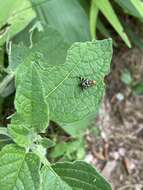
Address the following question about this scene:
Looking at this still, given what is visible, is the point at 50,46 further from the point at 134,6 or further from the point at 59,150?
the point at 59,150

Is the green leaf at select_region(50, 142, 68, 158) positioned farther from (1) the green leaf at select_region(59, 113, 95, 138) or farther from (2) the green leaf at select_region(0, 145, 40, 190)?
(2) the green leaf at select_region(0, 145, 40, 190)

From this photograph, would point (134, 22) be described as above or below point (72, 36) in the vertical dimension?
below

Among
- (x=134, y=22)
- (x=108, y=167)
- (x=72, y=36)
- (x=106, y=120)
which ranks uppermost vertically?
(x=72, y=36)

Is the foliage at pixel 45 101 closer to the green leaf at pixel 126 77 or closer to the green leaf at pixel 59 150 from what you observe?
the green leaf at pixel 59 150

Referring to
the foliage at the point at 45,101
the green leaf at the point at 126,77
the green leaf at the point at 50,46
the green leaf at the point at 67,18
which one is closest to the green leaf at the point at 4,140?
the foliage at the point at 45,101

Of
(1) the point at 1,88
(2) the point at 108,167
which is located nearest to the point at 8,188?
(1) the point at 1,88

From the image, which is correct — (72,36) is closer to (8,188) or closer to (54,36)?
(54,36)

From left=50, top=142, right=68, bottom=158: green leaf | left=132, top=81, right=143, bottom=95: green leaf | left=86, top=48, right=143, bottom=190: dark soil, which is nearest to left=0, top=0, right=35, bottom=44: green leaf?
left=50, top=142, right=68, bottom=158: green leaf
